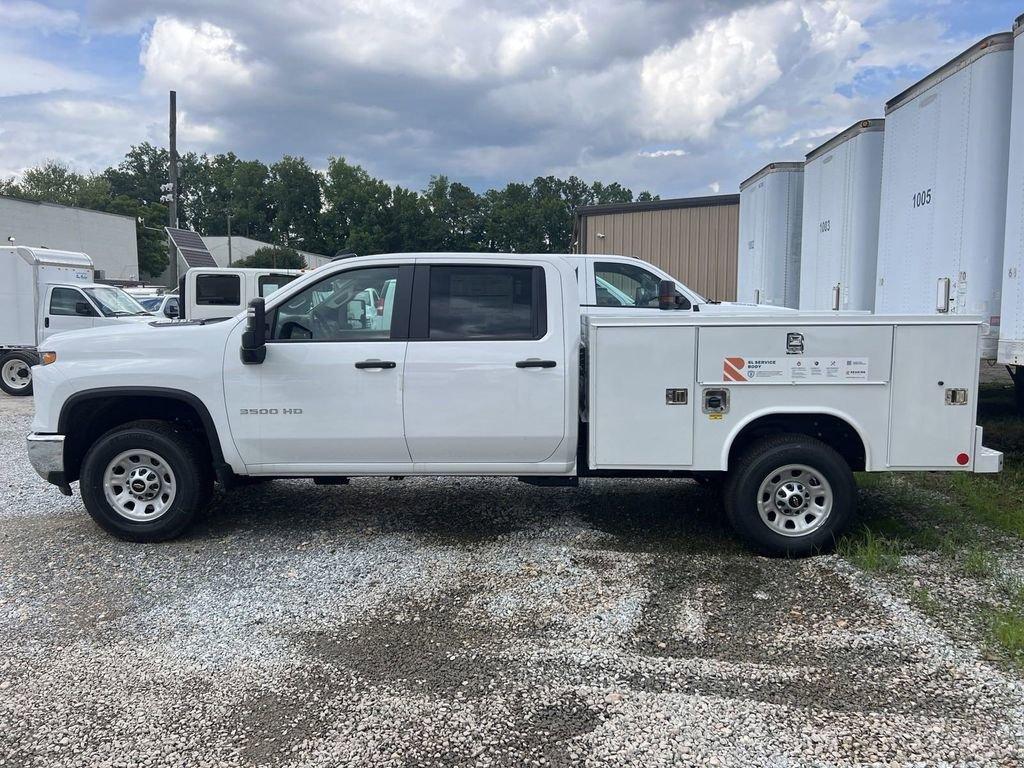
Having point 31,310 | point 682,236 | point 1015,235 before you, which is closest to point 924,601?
point 1015,235

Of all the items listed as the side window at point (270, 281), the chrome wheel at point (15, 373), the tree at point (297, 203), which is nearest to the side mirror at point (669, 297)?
the side window at point (270, 281)

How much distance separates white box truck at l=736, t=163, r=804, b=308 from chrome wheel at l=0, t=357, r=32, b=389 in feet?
42.3

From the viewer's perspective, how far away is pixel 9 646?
13.4ft

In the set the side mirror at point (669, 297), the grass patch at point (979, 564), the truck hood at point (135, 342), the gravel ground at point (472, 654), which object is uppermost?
the side mirror at point (669, 297)

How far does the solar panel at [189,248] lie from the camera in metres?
21.9

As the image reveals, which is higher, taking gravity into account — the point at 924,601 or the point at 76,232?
the point at 76,232

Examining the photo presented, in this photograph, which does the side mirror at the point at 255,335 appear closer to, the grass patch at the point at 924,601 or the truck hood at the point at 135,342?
the truck hood at the point at 135,342

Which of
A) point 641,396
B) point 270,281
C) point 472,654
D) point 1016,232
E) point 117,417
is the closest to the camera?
point 472,654

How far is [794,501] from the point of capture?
5184mm

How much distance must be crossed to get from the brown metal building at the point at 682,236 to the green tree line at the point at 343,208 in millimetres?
54586

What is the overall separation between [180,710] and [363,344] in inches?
100

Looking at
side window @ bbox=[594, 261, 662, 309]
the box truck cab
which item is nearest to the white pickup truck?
side window @ bbox=[594, 261, 662, 309]

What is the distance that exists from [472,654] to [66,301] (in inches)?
519

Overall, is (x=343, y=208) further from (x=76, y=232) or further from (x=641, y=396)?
(x=641, y=396)
